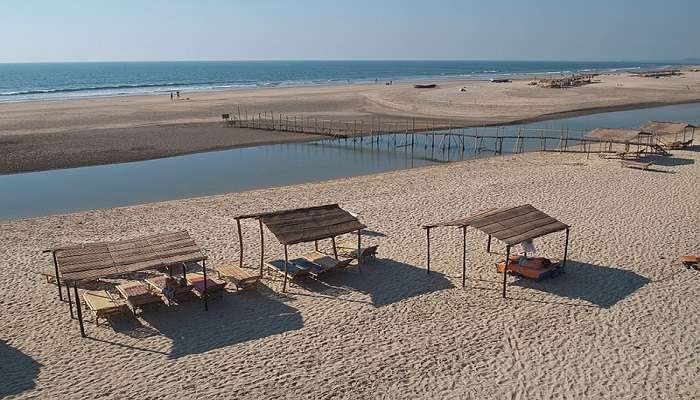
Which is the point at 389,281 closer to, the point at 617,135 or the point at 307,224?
the point at 307,224

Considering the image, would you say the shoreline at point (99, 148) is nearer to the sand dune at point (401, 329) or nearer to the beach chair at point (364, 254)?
the sand dune at point (401, 329)

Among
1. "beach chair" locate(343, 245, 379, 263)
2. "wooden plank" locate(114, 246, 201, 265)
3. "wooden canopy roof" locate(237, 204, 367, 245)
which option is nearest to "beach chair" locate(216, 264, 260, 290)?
"wooden canopy roof" locate(237, 204, 367, 245)

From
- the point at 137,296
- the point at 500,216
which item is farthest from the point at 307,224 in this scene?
the point at 500,216

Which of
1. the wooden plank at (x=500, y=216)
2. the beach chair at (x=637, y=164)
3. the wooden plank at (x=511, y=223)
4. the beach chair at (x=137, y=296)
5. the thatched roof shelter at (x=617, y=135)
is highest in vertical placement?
the thatched roof shelter at (x=617, y=135)

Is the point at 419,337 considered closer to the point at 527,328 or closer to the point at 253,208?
the point at 527,328

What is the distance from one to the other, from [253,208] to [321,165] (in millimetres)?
11269

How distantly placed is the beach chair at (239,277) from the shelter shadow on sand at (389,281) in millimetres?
1854

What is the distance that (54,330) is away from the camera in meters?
11.2

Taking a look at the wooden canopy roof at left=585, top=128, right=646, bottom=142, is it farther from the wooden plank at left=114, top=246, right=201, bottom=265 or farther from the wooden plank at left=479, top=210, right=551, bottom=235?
the wooden plank at left=114, top=246, right=201, bottom=265

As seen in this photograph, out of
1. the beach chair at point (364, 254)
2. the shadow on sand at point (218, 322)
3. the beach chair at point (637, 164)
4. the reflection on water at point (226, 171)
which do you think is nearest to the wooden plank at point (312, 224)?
the beach chair at point (364, 254)

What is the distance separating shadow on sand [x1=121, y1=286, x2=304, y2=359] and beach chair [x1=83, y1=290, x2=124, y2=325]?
34 centimetres

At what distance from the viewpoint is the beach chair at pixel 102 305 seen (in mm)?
11305

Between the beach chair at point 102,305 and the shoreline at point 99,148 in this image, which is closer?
the beach chair at point 102,305

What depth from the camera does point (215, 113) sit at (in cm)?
5203
